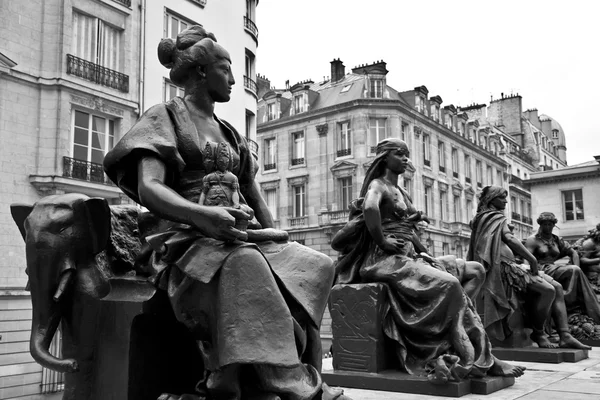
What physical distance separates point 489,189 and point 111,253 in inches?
239

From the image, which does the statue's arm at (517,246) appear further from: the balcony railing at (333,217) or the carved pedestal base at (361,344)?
the balcony railing at (333,217)

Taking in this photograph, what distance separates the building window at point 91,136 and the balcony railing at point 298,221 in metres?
19.6

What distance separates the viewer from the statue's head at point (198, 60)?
3.28 m

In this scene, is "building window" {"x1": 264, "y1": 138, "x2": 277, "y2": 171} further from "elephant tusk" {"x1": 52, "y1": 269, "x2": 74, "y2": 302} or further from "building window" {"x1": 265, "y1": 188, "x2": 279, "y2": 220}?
"elephant tusk" {"x1": 52, "y1": 269, "x2": 74, "y2": 302}

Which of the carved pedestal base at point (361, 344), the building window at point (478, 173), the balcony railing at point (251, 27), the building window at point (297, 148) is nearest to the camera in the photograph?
the carved pedestal base at point (361, 344)

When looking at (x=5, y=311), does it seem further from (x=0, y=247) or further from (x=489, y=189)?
(x=489, y=189)

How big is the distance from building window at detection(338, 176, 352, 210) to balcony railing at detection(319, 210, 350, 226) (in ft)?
1.54

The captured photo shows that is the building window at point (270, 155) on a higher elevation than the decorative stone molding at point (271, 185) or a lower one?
higher

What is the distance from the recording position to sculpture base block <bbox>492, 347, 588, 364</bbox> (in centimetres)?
732

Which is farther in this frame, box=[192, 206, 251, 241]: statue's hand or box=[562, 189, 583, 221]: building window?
box=[562, 189, 583, 221]: building window

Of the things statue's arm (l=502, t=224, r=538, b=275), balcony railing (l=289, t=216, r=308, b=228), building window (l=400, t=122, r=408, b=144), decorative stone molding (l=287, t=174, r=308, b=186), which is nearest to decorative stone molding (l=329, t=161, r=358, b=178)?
decorative stone molding (l=287, t=174, r=308, b=186)

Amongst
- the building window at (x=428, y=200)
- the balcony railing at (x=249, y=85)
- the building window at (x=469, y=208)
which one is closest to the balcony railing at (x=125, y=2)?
the balcony railing at (x=249, y=85)

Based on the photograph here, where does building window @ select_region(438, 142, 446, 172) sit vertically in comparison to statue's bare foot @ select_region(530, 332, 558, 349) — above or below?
above

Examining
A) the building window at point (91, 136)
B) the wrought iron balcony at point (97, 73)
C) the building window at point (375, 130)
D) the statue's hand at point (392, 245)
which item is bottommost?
the statue's hand at point (392, 245)
